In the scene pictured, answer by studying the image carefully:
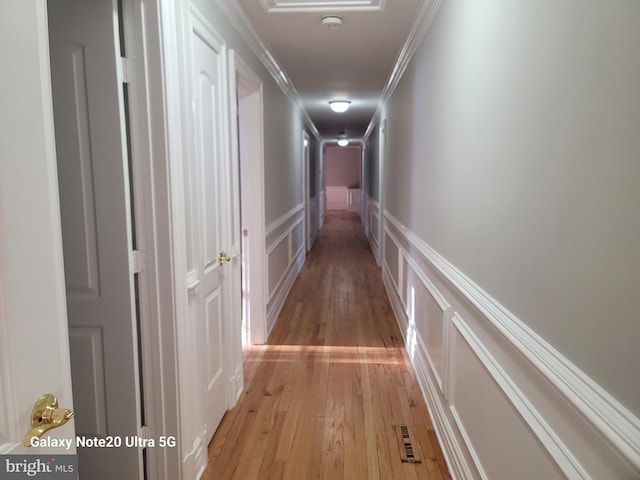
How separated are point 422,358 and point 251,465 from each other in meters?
1.32

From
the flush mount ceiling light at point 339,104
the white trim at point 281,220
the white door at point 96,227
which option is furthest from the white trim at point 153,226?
the flush mount ceiling light at point 339,104

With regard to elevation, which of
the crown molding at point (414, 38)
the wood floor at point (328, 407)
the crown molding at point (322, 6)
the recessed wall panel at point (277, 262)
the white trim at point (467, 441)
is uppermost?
the crown molding at point (322, 6)

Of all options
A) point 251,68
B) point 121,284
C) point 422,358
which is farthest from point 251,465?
point 251,68

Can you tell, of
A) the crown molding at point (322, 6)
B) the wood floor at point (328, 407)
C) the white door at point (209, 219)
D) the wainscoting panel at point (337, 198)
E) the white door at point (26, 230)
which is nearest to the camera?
the white door at point (26, 230)

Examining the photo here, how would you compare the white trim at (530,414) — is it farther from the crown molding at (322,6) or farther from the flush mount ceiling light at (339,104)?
the flush mount ceiling light at (339,104)

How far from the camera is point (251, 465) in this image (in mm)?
2205

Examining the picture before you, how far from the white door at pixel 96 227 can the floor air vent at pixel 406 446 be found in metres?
1.27

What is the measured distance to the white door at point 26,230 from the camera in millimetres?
793

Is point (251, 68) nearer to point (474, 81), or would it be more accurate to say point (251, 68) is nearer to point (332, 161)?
point (474, 81)

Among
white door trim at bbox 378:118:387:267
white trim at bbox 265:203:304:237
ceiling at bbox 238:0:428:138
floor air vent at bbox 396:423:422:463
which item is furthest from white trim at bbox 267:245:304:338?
ceiling at bbox 238:0:428:138

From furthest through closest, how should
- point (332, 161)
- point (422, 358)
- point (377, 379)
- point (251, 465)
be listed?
point (332, 161) < point (377, 379) < point (422, 358) < point (251, 465)

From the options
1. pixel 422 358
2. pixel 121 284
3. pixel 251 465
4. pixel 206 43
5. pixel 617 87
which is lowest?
pixel 251 465

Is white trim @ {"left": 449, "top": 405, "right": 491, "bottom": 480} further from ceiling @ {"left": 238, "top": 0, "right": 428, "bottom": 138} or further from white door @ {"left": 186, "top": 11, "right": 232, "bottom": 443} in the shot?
ceiling @ {"left": 238, "top": 0, "right": 428, "bottom": 138}

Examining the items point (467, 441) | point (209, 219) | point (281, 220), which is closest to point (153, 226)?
point (209, 219)
